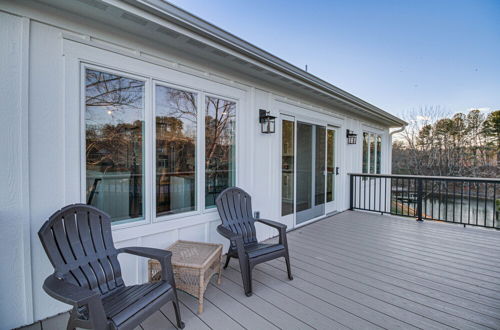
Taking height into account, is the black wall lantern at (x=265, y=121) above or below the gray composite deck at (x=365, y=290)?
above

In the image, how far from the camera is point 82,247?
5.39 feet

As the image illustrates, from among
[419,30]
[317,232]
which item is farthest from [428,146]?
[317,232]

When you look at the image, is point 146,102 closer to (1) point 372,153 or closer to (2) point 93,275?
(2) point 93,275

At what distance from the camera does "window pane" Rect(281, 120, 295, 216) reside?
3998 mm

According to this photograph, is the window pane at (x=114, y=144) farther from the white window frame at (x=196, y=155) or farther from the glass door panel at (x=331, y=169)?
the glass door panel at (x=331, y=169)

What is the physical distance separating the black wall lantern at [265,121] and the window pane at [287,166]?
1.52ft

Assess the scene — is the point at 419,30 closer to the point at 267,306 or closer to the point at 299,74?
the point at 299,74

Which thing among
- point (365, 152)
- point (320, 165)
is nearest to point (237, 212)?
point (320, 165)

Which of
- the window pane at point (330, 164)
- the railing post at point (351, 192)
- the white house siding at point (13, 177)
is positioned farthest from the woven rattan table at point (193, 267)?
the railing post at point (351, 192)

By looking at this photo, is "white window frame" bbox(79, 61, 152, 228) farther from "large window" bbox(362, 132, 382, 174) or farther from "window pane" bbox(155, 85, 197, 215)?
"large window" bbox(362, 132, 382, 174)

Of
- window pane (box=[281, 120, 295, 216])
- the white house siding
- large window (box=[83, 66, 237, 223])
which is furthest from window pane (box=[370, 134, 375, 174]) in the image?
the white house siding

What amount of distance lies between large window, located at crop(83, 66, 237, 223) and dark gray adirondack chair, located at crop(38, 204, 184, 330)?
0.42 metres

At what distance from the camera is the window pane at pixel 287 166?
13.1 feet

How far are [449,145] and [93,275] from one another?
15.4 m
